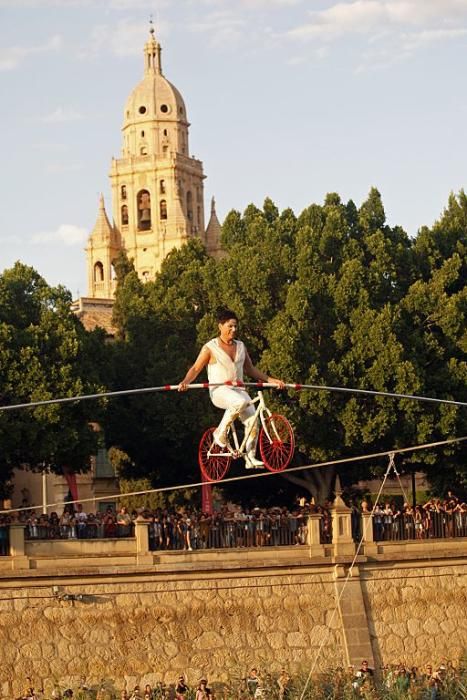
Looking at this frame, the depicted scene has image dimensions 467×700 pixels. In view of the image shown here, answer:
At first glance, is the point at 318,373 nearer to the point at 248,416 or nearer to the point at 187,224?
the point at 248,416

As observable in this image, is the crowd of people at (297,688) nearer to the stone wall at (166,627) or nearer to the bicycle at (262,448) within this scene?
the stone wall at (166,627)

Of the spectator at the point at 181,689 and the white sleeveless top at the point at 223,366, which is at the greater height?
the white sleeveless top at the point at 223,366

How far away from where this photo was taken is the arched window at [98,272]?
460 feet

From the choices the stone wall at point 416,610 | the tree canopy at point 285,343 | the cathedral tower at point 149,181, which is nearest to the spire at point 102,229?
the cathedral tower at point 149,181

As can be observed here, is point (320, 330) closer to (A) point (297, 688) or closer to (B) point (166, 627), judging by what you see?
(B) point (166, 627)

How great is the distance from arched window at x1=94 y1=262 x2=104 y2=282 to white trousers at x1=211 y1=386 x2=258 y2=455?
110416 mm

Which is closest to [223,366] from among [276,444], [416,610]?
[276,444]

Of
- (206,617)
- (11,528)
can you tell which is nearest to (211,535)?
(206,617)

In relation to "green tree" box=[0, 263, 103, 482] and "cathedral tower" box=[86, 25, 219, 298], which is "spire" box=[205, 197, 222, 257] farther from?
"green tree" box=[0, 263, 103, 482]

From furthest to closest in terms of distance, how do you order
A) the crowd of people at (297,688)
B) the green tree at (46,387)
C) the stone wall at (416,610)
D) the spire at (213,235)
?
the spire at (213,235) → the green tree at (46,387) → the stone wall at (416,610) → the crowd of people at (297,688)

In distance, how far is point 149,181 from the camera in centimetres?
14038

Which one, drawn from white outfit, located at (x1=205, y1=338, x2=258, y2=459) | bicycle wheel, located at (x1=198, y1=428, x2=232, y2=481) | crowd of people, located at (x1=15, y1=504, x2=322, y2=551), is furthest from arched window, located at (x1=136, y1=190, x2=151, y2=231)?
white outfit, located at (x1=205, y1=338, x2=258, y2=459)

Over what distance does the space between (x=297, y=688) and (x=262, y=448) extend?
880 cm

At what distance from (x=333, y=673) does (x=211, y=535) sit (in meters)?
4.56
